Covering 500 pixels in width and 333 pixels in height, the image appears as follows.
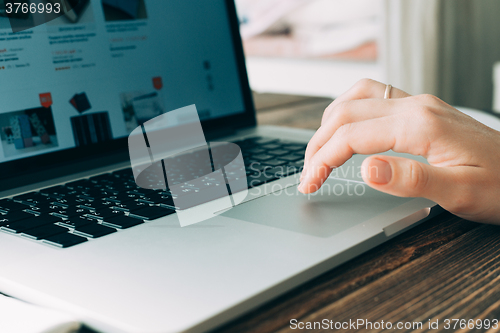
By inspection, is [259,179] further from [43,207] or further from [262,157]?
[43,207]

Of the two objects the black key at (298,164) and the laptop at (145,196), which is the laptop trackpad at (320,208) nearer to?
the laptop at (145,196)

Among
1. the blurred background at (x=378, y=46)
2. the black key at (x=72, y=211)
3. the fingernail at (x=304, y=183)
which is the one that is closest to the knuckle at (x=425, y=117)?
the fingernail at (x=304, y=183)

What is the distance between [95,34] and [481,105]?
2221mm

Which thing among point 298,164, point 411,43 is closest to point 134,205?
point 298,164

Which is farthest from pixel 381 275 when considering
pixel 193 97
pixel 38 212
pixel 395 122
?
pixel 193 97

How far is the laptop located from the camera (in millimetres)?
292

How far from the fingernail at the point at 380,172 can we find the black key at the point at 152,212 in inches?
8.2

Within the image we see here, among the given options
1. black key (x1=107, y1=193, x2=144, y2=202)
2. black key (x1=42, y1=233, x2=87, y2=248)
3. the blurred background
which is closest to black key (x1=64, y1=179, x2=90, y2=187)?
black key (x1=107, y1=193, x2=144, y2=202)

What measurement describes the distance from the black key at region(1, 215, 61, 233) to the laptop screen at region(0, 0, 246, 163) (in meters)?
0.19

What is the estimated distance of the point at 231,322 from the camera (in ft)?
0.89

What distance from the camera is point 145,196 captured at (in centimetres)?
50

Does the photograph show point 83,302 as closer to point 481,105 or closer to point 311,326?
point 311,326

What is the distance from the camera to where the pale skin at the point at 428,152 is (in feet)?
1.19

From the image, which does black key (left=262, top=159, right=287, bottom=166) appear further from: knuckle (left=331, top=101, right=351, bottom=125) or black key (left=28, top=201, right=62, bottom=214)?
black key (left=28, top=201, right=62, bottom=214)
